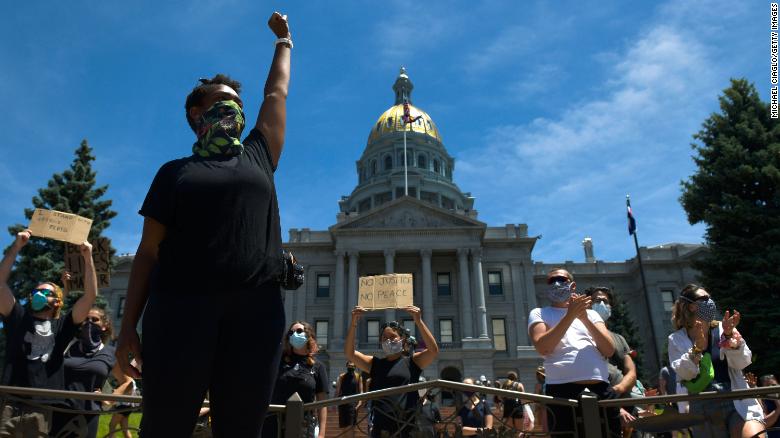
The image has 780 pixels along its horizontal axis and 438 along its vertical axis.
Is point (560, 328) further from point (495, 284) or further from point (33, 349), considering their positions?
point (495, 284)

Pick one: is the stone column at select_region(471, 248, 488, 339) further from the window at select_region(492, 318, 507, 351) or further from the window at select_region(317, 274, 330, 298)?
the window at select_region(317, 274, 330, 298)

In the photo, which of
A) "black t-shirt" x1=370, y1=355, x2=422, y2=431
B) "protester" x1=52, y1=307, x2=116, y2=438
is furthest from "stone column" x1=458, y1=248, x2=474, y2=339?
"protester" x1=52, y1=307, x2=116, y2=438

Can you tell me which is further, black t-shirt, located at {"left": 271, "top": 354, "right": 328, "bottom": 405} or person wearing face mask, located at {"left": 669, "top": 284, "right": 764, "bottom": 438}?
black t-shirt, located at {"left": 271, "top": 354, "right": 328, "bottom": 405}

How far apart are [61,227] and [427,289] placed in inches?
1542

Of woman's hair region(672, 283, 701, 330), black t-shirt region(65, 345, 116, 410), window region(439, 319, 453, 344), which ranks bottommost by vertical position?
black t-shirt region(65, 345, 116, 410)

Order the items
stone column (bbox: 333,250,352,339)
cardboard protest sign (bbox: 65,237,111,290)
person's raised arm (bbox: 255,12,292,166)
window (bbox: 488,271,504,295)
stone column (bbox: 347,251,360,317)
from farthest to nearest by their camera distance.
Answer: window (bbox: 488,271,504,295) < stone column (bbox: 347,251,360,317) < stone column (bbox: 333,250,352,339) < cardboard protest sign (bbox: 65,237,111,290) < person's raised arm (bbox: 255,12,292,166)

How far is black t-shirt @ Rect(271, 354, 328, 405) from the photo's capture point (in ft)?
20.1

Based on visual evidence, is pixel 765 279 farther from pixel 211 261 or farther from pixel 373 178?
pixel 373 178

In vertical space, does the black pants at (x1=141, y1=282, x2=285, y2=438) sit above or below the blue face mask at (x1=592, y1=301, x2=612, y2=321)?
below

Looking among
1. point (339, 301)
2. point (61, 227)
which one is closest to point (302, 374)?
point (61, 227)

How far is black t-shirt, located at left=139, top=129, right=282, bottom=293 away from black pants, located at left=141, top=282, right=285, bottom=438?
8cm

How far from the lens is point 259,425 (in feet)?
7.75

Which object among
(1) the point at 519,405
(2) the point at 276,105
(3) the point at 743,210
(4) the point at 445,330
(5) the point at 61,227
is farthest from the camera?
(4) the point at 445,330

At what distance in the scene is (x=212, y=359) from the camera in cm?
226
